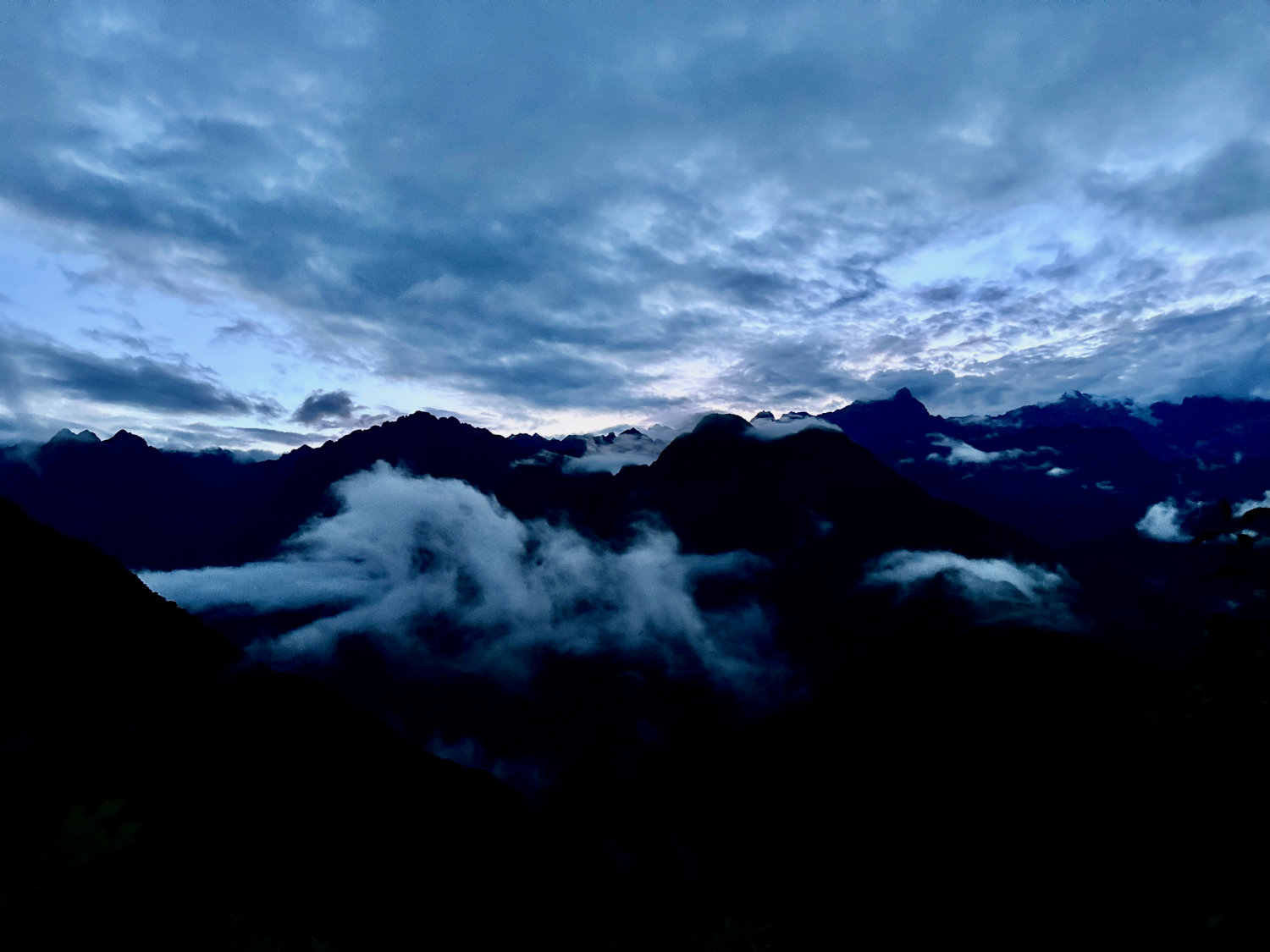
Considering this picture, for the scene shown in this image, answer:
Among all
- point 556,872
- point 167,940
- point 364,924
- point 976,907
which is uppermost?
point 167,940

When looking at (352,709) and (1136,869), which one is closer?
(1136,869)

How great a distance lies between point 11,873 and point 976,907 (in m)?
205

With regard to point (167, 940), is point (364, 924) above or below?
below

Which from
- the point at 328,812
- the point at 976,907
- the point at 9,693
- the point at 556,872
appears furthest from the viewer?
the point at 976,907

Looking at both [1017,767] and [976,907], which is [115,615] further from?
[1017,767]

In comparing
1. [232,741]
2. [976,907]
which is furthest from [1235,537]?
[976,907]

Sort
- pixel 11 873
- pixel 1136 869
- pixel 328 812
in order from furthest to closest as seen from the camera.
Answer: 1. pixel 328 812
2. pixel 1136 869
3. pixel 11 873

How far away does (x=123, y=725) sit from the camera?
8.10 m

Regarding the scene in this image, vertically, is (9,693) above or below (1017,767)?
above

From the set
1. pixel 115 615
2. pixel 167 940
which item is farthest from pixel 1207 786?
pixel 115 615

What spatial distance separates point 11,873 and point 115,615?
367 feet

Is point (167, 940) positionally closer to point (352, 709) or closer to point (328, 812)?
point (328, 812)

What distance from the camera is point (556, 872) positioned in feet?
399

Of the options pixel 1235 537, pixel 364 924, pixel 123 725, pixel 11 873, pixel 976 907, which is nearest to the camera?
pixel 11 873
